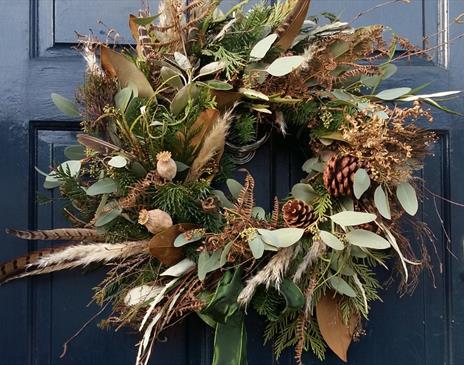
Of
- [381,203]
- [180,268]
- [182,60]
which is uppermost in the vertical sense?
[182,60]

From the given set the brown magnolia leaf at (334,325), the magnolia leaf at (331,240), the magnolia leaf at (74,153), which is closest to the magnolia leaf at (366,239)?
the magnolia leaf at (331,240)

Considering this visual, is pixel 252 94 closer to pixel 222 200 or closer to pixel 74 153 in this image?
pixel 222 200

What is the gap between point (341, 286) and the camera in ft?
3.12

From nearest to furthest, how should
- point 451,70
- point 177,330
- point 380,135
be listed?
point 380,135
point 177,330
point 451,70

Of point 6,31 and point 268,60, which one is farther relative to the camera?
point 6,31

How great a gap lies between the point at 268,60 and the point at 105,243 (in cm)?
40

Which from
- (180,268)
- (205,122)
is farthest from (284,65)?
(180,268)

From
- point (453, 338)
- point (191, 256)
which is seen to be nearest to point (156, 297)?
point (191, 256)

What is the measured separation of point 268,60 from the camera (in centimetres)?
99

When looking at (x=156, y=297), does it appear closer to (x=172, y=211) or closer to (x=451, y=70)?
(x=172, y=211)

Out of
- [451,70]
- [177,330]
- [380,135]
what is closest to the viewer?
[380,135]

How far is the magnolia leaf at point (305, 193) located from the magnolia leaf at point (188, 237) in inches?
6.8

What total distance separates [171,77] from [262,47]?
15cm

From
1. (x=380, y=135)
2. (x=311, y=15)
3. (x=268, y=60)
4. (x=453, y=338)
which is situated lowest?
(x=453, y=338)
